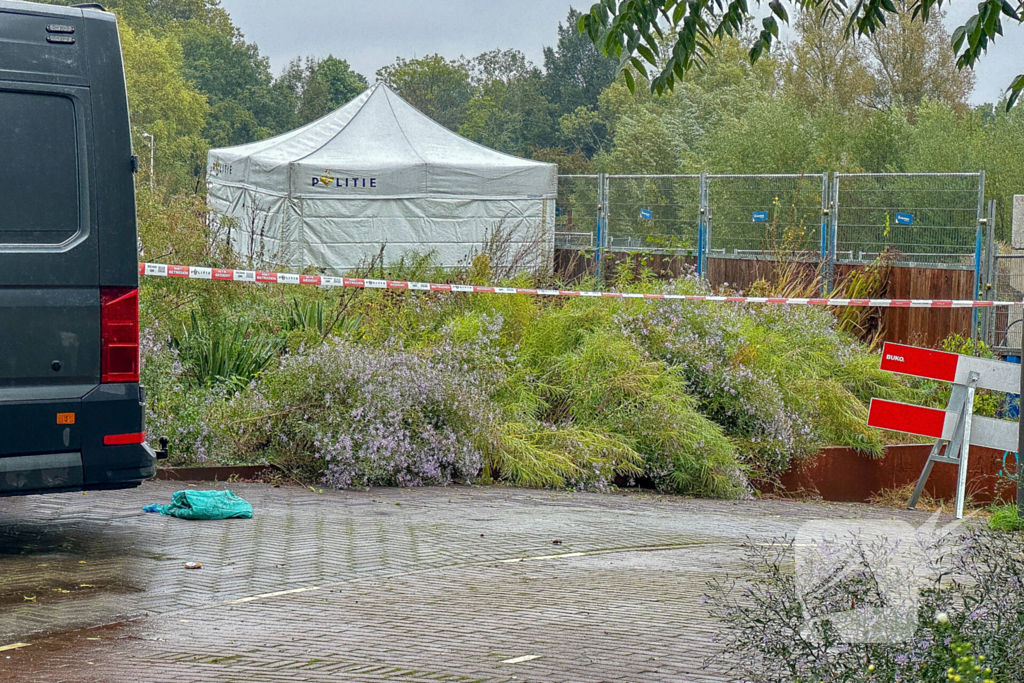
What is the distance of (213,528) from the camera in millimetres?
7273

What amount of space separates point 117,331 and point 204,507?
173 centimetres

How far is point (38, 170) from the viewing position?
6.02 m

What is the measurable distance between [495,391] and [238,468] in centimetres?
236

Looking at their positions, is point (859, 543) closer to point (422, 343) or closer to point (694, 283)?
point (422, 343)

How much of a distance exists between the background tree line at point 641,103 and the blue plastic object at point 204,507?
3.66 metres

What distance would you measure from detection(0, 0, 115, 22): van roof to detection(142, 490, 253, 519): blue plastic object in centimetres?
298

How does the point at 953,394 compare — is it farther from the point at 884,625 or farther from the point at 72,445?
the point at 72,445

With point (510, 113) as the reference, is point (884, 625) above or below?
below

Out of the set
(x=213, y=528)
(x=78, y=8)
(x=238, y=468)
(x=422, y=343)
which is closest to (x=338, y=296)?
(x=422, y=343)

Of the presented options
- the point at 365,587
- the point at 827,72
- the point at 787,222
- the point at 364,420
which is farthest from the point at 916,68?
the point at 365,587

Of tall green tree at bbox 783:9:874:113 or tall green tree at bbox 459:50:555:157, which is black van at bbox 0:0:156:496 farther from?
tall green tree at bbox 459:50:555:157

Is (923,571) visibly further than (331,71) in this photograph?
No

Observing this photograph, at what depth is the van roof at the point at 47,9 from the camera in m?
5.95

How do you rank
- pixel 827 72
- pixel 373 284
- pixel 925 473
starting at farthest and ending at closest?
1. pixel 827 72
2. pixel 373 284
3. pixel 925 473
